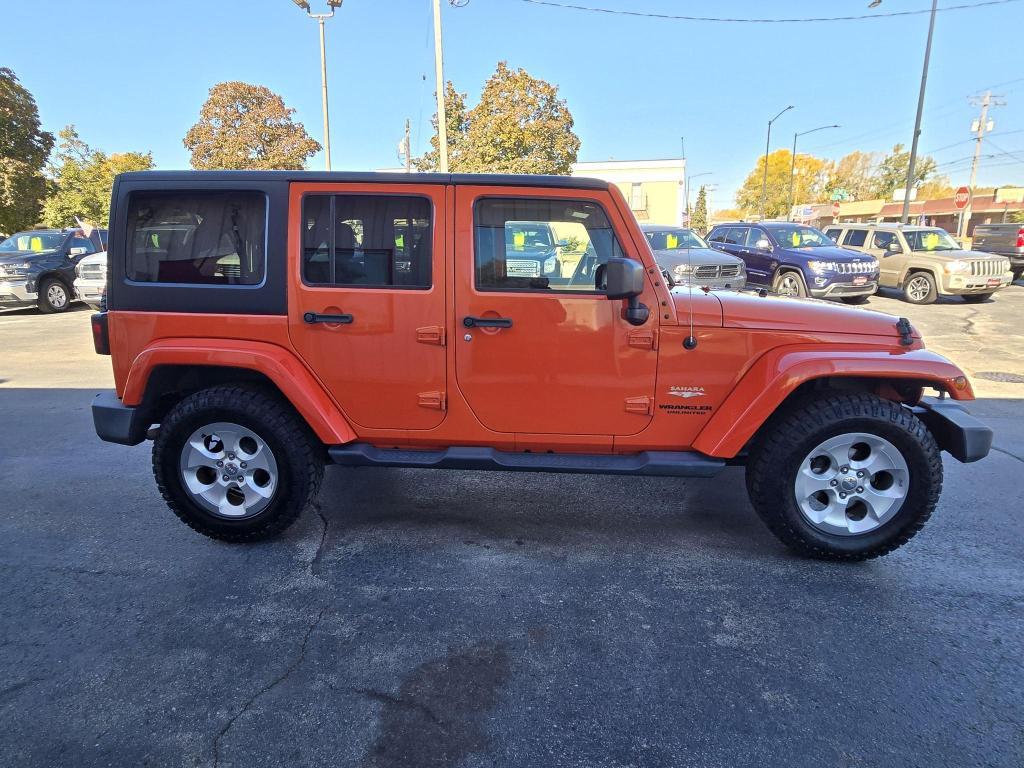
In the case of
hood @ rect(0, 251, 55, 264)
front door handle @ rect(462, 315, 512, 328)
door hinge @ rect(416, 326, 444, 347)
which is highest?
hood @ rect(0, 251, 55, 264)

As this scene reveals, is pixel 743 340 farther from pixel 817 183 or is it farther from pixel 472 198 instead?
pixel 817 183

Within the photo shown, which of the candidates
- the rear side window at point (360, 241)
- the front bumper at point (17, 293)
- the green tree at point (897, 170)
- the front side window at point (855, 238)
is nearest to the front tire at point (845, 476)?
the rear side window at point (360, 241)

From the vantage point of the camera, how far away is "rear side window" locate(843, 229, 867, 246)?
1536 centimetres

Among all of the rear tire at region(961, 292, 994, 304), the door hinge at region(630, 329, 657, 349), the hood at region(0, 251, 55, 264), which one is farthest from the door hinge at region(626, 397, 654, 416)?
the hood at region(0, 251, 55, 264)

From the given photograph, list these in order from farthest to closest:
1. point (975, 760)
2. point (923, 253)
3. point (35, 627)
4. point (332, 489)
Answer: point (923, 253) < point (332, 489) < point (35, 627) < point (975, 760)

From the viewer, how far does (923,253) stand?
14023 millimetres

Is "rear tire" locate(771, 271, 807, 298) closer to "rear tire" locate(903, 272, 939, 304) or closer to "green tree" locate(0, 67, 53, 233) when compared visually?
"rear tire" locate(903, 272, 939, 304)

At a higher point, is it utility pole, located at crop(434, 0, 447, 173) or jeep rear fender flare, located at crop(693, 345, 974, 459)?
utility pole, located at crop(434, 0, 447, 173)

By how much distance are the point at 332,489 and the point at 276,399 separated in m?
1.09

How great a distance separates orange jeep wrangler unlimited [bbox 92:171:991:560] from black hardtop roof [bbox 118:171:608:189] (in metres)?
0.01

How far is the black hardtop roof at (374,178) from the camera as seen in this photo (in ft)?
10.6

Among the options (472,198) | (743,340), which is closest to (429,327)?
(472,198)

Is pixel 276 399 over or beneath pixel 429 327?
beneath

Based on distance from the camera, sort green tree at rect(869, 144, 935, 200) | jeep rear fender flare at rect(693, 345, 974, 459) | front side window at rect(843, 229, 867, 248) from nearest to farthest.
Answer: jeep rear fender flare at rect(693, 345, 974, 459)
front side window at rect(843, 229, 867, 248)
green tree at rect(869, 144, 935, 200)
